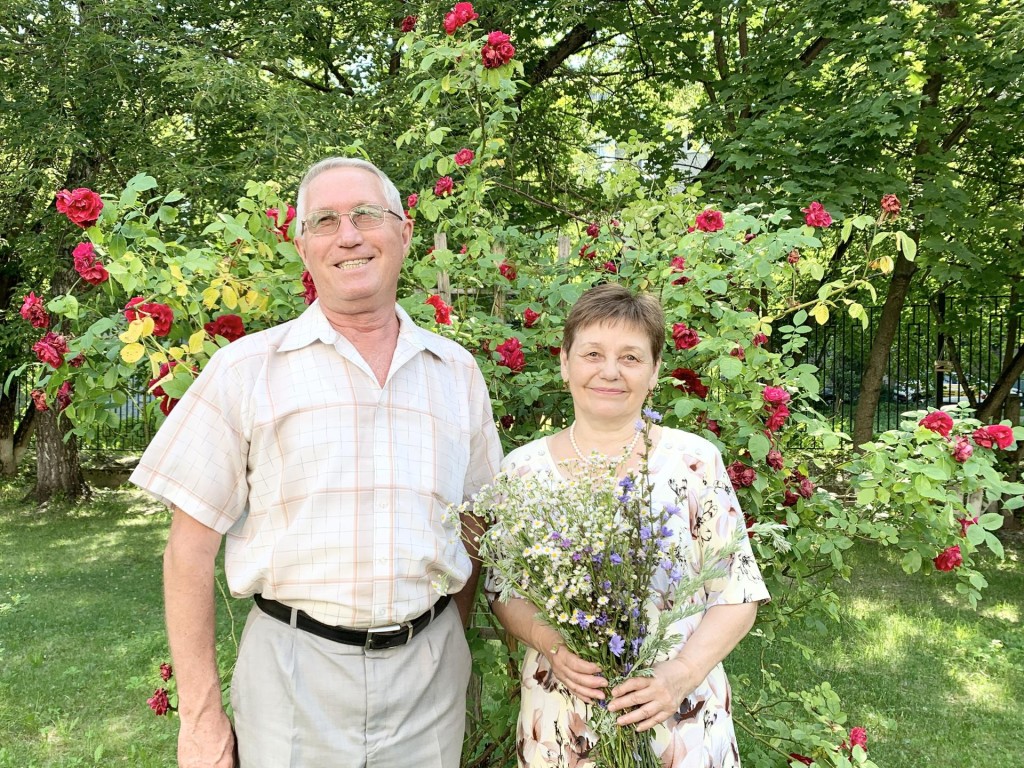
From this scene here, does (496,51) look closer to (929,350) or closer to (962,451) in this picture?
Answer: (962,451)

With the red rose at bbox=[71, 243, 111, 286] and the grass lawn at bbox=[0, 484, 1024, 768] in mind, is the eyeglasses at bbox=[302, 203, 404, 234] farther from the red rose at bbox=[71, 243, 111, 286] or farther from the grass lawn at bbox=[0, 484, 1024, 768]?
the grass lawn at bbox=[0, 484, 1024, 768]

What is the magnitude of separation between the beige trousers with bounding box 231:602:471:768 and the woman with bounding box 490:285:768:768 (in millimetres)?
265

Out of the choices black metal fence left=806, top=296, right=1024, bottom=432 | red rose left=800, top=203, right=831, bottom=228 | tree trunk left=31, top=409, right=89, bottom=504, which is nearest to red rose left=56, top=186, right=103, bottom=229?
red rose left=800, top=203, right=831, bottom=228

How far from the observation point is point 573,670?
5.37 feet

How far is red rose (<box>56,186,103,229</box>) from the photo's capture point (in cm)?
208

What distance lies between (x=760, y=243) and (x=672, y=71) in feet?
20.5

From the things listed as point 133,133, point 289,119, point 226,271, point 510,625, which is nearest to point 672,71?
point 289,119

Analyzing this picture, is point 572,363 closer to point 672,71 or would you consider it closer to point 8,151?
point 672,71

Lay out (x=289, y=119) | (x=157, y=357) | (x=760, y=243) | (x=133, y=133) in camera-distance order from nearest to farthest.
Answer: (x=157, y=357)
(x=760, y=243)
(x=289, y=119)
(x=133, y=133)

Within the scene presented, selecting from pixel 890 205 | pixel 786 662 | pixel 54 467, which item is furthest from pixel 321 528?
pixel 54 467

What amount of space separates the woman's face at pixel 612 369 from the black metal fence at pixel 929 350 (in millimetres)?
6616

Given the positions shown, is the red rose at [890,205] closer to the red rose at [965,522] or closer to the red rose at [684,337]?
the red rose at [684,337]

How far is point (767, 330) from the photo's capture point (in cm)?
250

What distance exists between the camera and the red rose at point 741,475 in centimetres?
236
